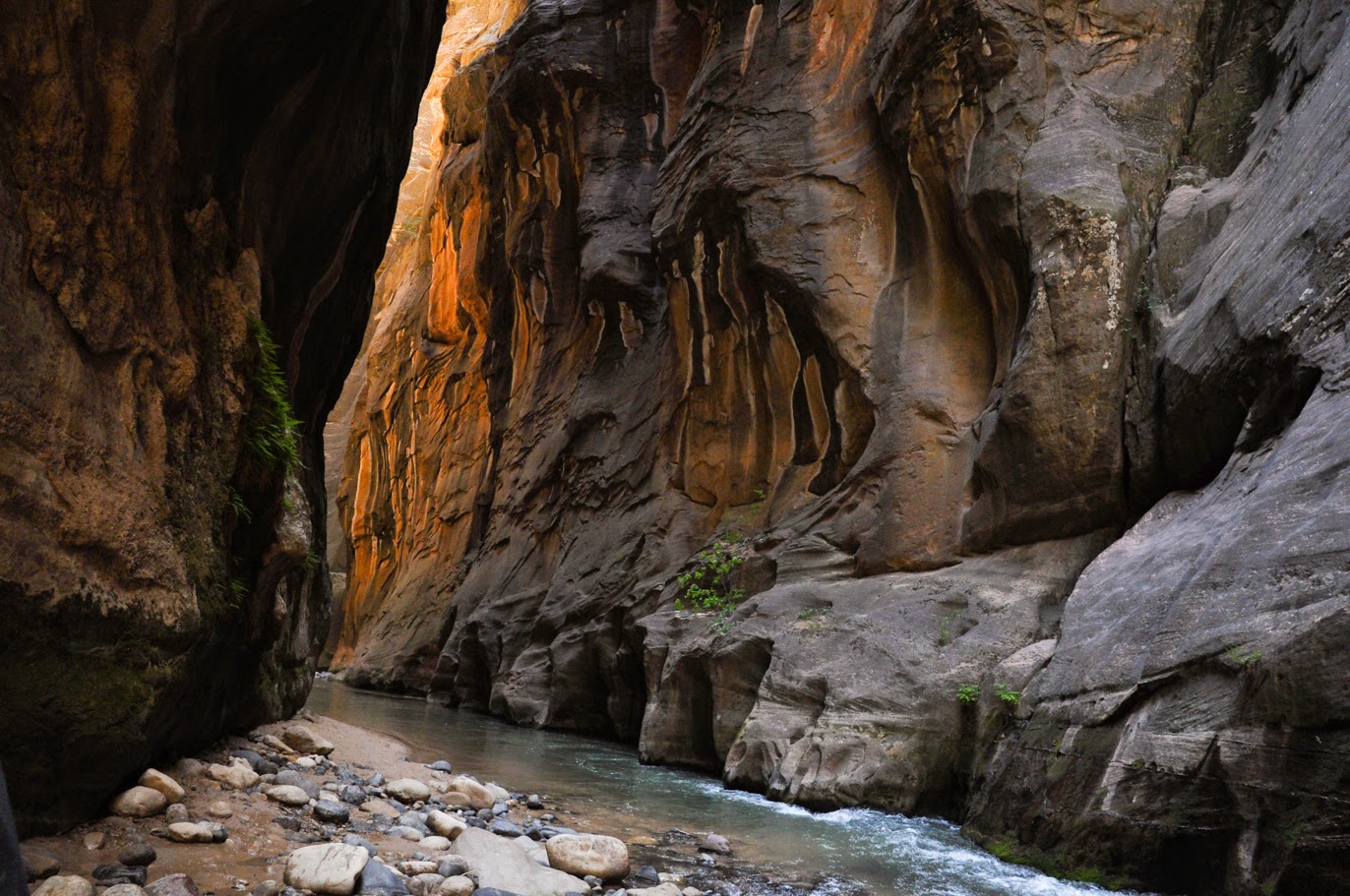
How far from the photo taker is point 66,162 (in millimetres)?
4281

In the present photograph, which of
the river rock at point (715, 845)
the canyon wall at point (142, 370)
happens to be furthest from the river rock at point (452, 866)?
the river rock at point (715, 845)

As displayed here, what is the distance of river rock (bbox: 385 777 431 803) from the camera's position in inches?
255

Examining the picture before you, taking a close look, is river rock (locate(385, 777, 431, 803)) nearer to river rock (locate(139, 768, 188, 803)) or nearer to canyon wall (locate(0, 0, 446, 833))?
canyon wall (locate(0, 0, 446, 833))

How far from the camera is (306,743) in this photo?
7.88 meters

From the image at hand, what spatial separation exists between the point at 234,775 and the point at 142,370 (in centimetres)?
242

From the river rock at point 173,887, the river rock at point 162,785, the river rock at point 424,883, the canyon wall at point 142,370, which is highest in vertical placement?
the canyon wall at point 142,370

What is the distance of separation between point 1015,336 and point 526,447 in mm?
16109

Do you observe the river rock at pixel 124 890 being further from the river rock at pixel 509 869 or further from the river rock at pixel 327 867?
the river rock at pixel 509 869

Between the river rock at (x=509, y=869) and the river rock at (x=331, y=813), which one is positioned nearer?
the river rock at (x=509, y=869)

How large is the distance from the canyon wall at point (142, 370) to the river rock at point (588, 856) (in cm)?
212

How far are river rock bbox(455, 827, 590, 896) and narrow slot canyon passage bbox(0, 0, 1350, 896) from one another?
0.13ft

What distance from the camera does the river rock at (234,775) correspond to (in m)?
5.60

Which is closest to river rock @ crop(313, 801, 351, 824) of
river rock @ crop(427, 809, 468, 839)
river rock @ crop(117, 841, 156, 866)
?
river rock @ crop(427, 809, 468, 839)

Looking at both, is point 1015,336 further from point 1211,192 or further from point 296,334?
point 296,334
